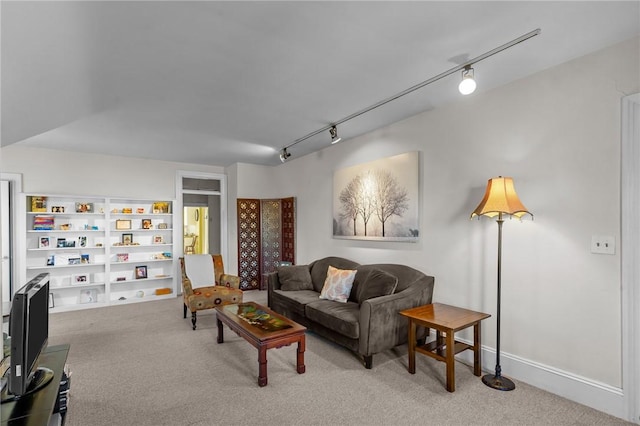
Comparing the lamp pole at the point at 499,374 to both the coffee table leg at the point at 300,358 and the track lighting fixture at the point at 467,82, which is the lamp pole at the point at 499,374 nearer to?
the track lighting fixture at the point at 467,82

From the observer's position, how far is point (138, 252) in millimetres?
5828

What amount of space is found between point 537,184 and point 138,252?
6.05 m

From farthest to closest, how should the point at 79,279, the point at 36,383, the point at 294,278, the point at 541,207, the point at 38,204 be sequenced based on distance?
the point at 79,279 < the point at 38,204 < the point at 294,278 < the point at 541,207 < the point at 36,383

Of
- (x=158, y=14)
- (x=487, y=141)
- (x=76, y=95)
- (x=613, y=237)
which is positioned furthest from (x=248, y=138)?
(x=613, y=237)

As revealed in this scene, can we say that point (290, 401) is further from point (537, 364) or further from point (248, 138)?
point (248, 138)

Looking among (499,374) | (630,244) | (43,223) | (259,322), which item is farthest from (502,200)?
(43,223)

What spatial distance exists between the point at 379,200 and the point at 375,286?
3.74 feet

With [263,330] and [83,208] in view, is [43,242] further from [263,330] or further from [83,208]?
A: [263,330]

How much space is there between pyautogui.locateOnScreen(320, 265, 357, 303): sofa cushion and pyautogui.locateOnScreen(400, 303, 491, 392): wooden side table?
0.97 m

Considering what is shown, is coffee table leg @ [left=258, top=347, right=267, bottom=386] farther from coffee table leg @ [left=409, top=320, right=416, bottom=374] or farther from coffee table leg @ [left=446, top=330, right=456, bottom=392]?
coffee table leg @ [left=446, top=330, right=456, bottom=392]

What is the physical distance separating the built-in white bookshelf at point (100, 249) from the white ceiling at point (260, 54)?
192 centimetres

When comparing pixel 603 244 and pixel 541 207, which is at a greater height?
pixel 541 207

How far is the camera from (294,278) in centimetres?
462

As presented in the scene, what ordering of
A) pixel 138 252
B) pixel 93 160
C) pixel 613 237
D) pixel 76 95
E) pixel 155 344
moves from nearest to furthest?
1. pixel 613 237
2. pixel 76 95
3. pixel 155 344
4. pixel 93 160
5. pixel 138 252
